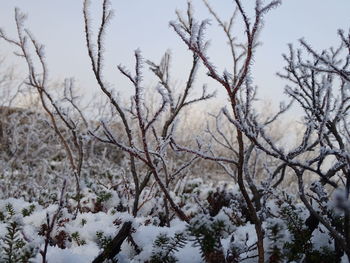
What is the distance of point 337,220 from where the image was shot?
1570mm

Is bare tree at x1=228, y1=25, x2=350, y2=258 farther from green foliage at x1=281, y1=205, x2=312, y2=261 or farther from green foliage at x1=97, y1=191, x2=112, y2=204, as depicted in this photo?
green foliage at x1=97, y1=191, x2=112, y2=204

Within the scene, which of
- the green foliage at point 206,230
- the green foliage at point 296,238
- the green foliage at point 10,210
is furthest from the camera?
the green foliage at point 10,210

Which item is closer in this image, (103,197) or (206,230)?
(206,230)

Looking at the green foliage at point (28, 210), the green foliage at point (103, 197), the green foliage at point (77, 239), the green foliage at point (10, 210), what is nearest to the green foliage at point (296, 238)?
the green foliage at point (77, 239)

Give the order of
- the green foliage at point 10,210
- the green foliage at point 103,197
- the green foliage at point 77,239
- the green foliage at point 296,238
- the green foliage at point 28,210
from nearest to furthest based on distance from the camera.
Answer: the green foliage at point 296,238 → the green foliage at point 77,239 → the green foliage at point 10,210 → the green foliage at point 28,210 → the green foliage at point 103,197

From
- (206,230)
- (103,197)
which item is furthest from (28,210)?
(206,230)

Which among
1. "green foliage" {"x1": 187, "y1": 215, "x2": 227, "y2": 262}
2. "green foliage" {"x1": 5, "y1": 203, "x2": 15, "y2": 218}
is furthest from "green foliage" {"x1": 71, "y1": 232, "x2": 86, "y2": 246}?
"green foliage" {"x1": 187, "y1": 215, "x2": 227, "y2": 262}

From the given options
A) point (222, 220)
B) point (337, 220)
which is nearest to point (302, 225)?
point (337, 220)

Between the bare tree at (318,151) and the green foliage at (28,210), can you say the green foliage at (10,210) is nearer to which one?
the green foliage at (28,210)

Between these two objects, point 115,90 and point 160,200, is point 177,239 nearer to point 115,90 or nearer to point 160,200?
point 115,90

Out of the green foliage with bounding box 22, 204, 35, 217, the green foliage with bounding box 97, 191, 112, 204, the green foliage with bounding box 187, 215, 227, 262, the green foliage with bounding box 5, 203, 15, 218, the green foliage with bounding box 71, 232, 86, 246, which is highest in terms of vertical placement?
the green foliage with bounding box 97, 191, 112, 204

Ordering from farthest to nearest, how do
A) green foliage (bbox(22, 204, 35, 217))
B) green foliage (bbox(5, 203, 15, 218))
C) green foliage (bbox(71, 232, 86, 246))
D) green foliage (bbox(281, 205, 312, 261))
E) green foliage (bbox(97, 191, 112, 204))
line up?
green foliage (bbox(97, 191, 112, 204)), green foliage (bbox(22, 204, 35, 217)), green foliage (bbox(5, 203, 15, 218)), green foliage (bbox(71, 232, 86, 246)), green foliage (bbox(281, 205, 312, 261))

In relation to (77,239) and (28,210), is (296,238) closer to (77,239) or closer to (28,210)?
(77,239)

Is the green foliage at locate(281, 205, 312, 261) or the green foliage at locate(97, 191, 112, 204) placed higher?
the green foliage at locate(97, 191, 112, 204)
